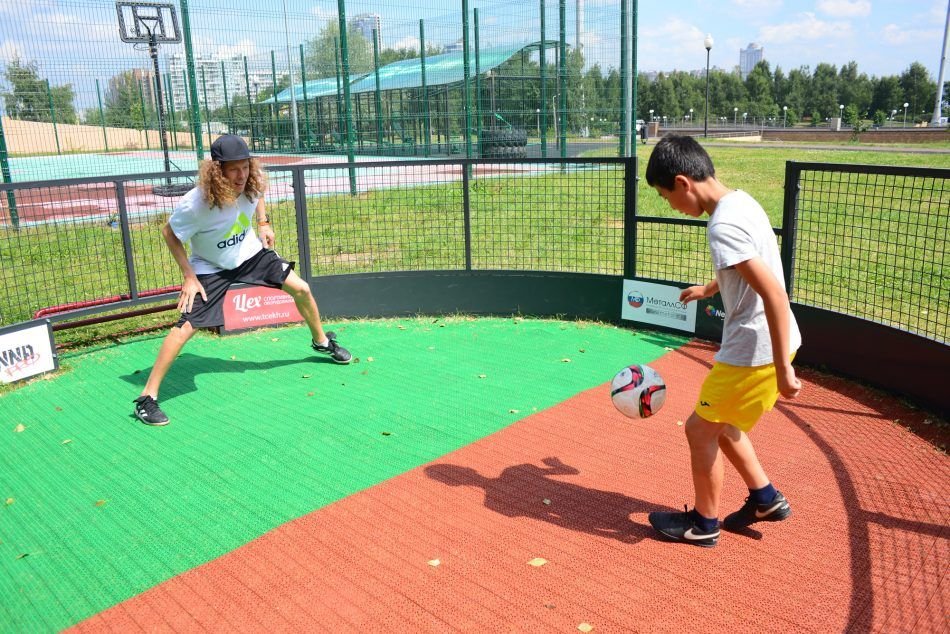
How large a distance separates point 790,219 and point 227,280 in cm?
471

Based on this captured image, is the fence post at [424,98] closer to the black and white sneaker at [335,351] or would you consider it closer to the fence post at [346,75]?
the fence post at [346,75]

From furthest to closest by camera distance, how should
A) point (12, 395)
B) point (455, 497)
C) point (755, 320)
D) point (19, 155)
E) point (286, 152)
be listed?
point (286, 152)
point (19, 155)
point (12, 395)
point (455, 497)
point (755, 320)

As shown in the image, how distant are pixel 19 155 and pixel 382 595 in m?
12.0

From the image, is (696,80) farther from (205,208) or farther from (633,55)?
(205,208)

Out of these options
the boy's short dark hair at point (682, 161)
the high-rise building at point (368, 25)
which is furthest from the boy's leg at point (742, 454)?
the high-rise building at point (368, 25)

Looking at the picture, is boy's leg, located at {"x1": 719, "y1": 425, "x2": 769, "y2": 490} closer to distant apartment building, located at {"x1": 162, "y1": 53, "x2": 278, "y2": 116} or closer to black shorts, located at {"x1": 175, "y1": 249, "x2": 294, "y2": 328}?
black shorts, located at {"x1": 175, "y1": 249, "x2": 294, "y2": 328}

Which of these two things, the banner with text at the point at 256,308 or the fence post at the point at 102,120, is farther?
the fence post at the point at 102,120

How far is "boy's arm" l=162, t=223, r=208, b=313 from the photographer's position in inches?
220

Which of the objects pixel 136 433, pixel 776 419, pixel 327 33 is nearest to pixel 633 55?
pixel 327 33

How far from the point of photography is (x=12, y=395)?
6.24 m

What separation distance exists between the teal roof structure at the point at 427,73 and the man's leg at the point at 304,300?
8.32 meters

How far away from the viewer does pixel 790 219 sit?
21.1 feet

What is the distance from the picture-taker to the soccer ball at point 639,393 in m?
4.06

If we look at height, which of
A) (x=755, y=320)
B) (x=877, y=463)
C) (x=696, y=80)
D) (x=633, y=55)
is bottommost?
(x=877, y=463)
